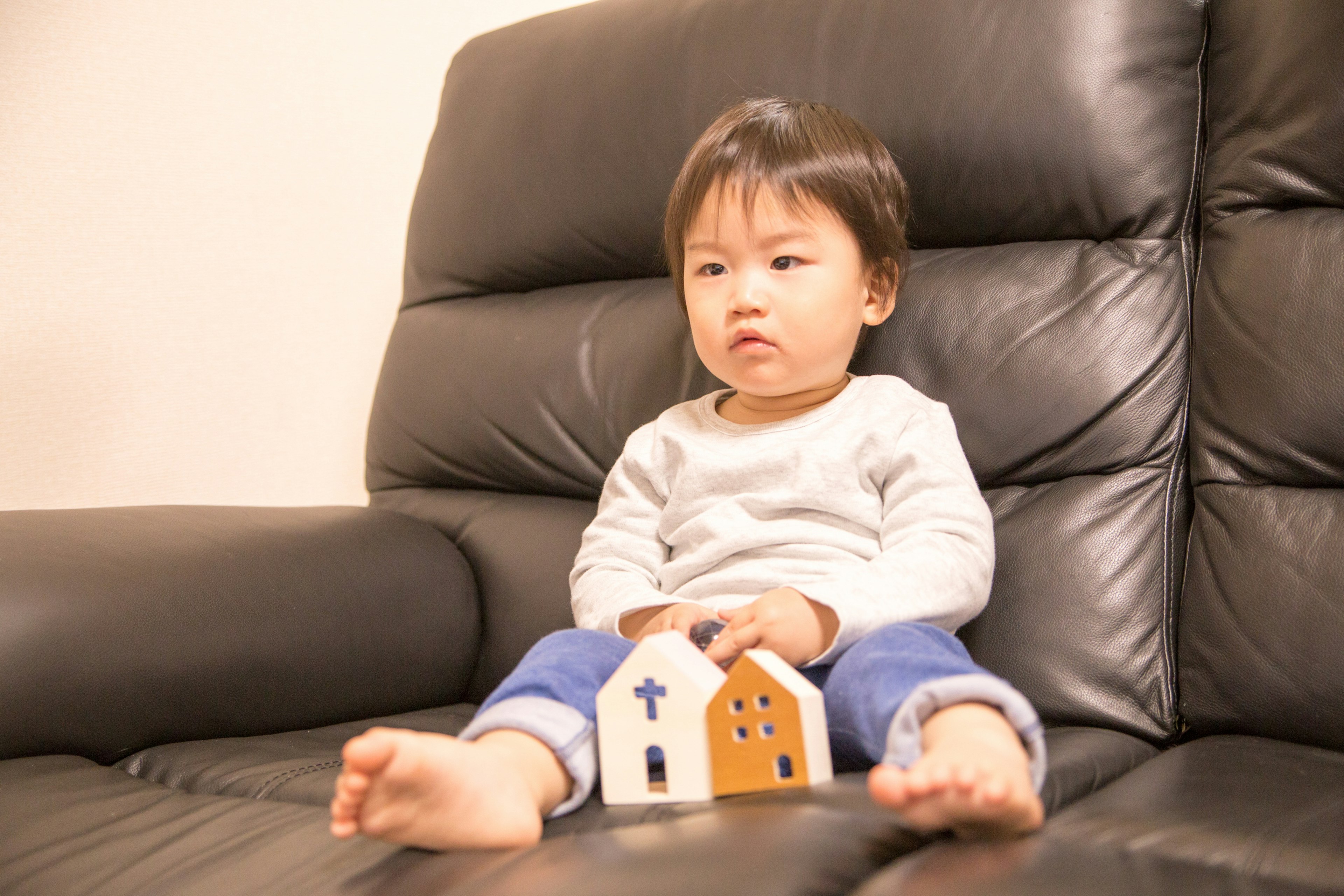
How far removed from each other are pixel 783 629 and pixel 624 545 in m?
0.31

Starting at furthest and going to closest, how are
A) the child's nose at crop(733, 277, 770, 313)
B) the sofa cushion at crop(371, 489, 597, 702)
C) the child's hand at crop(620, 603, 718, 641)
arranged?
the sofa cushion at crop(371, 489, 597, 702), the child's nose at crop(733, 277, 770, 313), the child's hand at crop(620, 603, 718, 641)

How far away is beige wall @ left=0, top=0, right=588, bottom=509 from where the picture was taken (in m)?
1.84

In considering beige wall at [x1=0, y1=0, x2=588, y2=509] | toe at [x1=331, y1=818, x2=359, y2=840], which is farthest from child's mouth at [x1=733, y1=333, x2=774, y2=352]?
beige wall at [x1=0, y1=0, x2=588, y2=509]

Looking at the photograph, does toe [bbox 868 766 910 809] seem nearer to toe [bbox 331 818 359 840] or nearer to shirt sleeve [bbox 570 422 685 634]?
toe [bbox 331 818 359 840]

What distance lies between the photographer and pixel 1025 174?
3.68 feet

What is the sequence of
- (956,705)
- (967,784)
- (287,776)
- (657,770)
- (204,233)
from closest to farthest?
1. (967,784)
2. (956,705)
3. (657,770)
4. (287,776)
5. (204,233)

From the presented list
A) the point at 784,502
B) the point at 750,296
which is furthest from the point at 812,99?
the point at 784,502

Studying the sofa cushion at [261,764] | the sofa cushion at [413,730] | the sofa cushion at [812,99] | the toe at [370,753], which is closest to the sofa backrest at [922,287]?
the sofa cushion at [812,99]

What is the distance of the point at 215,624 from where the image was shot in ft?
3.60

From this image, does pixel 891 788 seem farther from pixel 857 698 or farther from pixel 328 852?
pixel 328 852

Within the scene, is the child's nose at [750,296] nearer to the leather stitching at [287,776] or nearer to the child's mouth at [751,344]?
the child's mouth at [751,344]

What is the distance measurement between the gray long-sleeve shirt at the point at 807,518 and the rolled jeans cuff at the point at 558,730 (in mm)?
204

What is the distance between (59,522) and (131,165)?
3.23 feet

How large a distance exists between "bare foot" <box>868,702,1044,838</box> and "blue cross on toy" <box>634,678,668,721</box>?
0.18 metres
